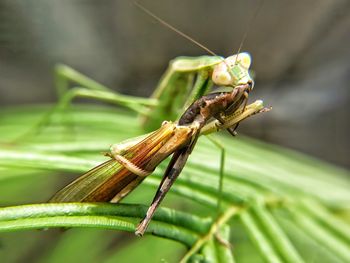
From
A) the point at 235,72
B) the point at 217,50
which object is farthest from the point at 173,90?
the point at 217,50

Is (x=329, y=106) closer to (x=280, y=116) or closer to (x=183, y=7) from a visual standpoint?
(x=280, y=116)

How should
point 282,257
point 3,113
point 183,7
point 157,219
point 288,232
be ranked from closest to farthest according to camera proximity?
1. point 157,219
2. point 282,257
3. point 288,232
4. point 3,113
5. point 183,7

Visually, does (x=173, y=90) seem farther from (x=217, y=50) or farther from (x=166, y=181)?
(x=217, y=50)

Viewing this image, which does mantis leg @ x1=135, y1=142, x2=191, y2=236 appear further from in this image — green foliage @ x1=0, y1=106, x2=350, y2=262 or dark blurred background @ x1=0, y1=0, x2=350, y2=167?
dark blurred background @ x1=0, y1=0, x2=350, y2=167

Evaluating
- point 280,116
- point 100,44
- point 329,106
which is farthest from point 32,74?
point 329,106

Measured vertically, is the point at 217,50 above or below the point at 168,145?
above
